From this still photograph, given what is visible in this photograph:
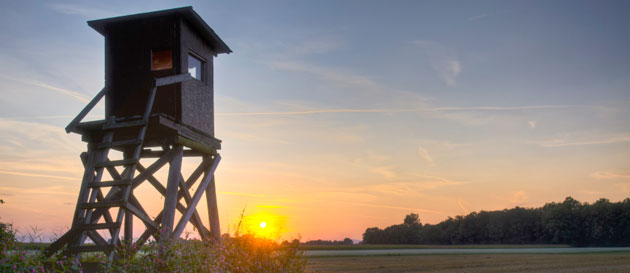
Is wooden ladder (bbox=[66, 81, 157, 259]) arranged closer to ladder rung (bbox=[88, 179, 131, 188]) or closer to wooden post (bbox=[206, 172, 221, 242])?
ladder rung (bbox=[88, 179, 131, 188])

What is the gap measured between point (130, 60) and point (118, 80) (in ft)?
2.01

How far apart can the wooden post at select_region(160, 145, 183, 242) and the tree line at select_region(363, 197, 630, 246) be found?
209 feet

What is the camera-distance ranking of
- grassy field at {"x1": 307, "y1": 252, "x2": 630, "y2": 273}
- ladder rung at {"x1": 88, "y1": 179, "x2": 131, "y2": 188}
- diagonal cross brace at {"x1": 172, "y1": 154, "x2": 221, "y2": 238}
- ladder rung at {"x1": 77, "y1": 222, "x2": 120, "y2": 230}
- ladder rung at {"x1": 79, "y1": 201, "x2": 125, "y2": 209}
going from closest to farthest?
1. ladder rung at {"x1": 77, "y1": 222, "x2": 120, "y2": 230}
2. ladder rung at {"x1": 79, "y1": 201, "x2": 125, "y2": 209}
3. ladder rung at {"x1": 88, "y1": 179, "x2": 131, "y2": 188}
4. diagonal cross brace at {"x1": 172, "y1": 154, "x2": 221, "y2": 238}
5. grassy field at {"x1": 307, "y1": 252, "x2": 630, "y2": 273}

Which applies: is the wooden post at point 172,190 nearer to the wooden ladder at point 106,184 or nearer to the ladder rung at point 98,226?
the wooden ladder at point 106,184

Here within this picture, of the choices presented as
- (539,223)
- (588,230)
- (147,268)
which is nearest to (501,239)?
(539,223)

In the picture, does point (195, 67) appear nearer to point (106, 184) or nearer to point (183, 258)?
point (106, 184)

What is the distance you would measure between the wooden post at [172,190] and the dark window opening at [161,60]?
7.21 ft

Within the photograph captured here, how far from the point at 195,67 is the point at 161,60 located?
103cm

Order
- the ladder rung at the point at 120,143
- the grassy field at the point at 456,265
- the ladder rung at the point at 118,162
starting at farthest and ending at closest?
1. the grassy field at the point at 456,265
2. the ladder rung at the point at 120,143
3. the ladder rung at the point at 118,162

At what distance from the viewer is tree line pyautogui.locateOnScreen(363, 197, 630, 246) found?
66438 mm

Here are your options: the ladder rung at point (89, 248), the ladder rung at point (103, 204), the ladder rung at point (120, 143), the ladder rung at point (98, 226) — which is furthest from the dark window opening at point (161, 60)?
the ladder rung at point (89, 248)

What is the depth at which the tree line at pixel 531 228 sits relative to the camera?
218ft

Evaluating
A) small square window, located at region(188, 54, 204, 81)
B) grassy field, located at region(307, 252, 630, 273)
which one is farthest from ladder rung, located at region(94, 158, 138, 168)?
grassy field, located at region(307, 252, 630, 273)

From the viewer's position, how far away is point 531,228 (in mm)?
72250
